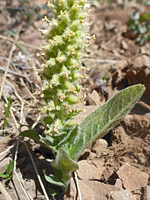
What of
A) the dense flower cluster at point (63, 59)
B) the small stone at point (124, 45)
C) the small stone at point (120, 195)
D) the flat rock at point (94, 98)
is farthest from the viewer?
the small stone at point (124, 45)

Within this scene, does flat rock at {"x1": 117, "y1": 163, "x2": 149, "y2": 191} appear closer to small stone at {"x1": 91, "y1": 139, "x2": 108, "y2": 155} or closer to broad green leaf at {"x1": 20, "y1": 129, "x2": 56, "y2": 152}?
small stone at {"x1": 91, "y1": 139, "x2": 108, "y2": 155}

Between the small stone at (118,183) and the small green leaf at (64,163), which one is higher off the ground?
the small green leaf at (64,163)

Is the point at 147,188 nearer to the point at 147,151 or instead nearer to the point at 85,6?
the point at 147,151

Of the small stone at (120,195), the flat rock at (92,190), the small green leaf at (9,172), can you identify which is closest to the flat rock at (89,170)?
the flat rock at (92,190)

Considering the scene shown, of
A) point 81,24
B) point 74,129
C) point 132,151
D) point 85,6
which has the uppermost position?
point 85,6

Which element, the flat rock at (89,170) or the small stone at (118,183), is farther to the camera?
the flat rock at (89,170)

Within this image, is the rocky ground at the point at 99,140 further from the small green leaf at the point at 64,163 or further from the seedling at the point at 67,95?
the small green leaf at the point at 64,163

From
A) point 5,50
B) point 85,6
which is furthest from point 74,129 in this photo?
point 5,50

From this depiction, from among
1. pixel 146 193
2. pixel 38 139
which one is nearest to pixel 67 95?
pixel 38 139
